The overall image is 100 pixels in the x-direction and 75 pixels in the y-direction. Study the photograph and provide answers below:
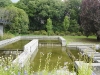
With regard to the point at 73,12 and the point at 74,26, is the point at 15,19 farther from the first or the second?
the point at 73,12

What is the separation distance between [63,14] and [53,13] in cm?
191

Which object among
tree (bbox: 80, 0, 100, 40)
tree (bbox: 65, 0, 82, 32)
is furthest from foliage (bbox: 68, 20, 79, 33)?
tree (bbox: 80, 0, 100, 40)

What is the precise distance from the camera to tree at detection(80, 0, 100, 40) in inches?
690

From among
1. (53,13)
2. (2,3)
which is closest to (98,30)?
(53,13)

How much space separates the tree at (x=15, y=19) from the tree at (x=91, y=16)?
874cm

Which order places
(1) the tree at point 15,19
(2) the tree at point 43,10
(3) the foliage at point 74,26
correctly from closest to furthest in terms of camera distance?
(1) the tree at point 15,19, (3) the foliage at point 74,26, (2) the tree at point 43,10

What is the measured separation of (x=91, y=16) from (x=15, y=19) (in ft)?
33.8

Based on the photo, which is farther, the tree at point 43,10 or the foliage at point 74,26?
the tree at point 43,10

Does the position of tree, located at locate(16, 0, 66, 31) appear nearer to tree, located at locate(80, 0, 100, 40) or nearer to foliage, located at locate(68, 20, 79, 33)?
foliage, located at locate(68, 20, 79, 33)

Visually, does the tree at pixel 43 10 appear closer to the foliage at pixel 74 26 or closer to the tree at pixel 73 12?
the tree at pixel 73 12

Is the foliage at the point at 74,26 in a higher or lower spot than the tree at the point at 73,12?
lower

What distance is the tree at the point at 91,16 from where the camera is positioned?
57.5 ft

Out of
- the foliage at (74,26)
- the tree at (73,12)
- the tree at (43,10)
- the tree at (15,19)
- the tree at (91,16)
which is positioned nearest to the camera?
the tree at (91,16)

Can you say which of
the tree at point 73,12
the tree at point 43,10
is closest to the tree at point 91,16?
the tree at point 73,12
